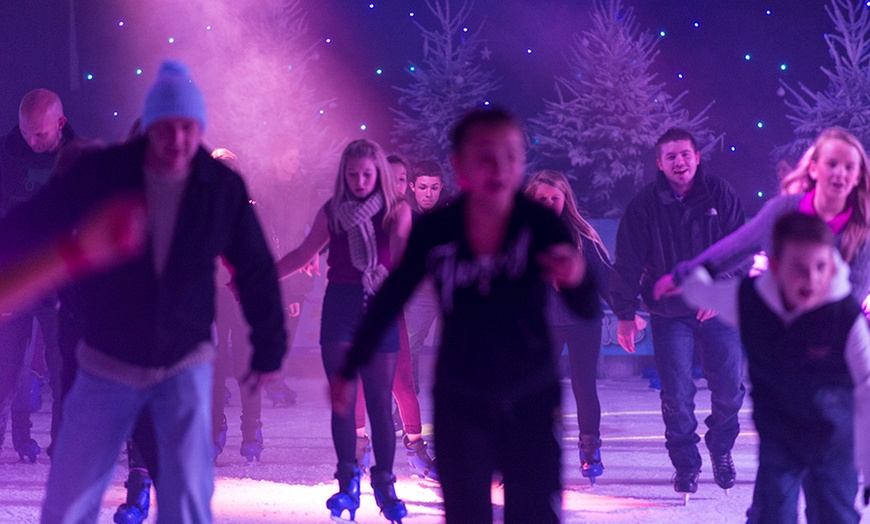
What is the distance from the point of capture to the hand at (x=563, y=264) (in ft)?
12.1

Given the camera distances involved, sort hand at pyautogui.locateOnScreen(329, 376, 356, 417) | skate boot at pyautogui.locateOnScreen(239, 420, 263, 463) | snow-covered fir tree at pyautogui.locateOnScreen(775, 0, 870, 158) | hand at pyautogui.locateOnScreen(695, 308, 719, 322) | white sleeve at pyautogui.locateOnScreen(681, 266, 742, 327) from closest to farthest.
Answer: hand at pyautogui.locateOnScreen(329, 376, 356, 417), white sleeve at pyautogui.locateOnScreen(681, 266, 742, 327), hand at pyautogui.locateOnScreen(695, 308, 719, 322), skate boot at pyautogui.locateOnScreen(239, 420, 263, 463), snow-covered fir tree at pyautogui.locateOnScreen(775, 0, 870, 158)

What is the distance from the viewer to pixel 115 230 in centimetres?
405

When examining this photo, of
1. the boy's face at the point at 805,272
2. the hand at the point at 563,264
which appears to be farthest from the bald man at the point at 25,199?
the boy's face at the point at 805,272

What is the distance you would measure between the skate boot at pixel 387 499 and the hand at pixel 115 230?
3018 millimetres

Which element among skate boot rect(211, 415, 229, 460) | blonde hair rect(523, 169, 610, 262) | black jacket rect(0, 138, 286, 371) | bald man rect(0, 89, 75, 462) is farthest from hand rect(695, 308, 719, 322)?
bald man rect(0, 89, 75, 462)

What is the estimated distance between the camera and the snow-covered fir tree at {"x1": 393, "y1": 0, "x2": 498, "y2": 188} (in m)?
23.7

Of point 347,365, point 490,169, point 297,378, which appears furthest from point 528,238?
point 297,378

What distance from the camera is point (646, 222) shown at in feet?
25.5

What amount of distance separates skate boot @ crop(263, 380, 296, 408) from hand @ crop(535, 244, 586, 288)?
862cm

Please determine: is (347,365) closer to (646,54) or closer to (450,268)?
(450,268)

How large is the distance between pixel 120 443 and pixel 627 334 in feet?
13.5

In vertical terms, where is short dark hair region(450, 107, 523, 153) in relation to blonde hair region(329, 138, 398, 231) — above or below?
below

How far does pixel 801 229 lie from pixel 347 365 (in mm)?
1945

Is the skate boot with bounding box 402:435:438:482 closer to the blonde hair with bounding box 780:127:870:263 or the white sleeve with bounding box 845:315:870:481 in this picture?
the blonde hair with bounding box 780:127:870:263
